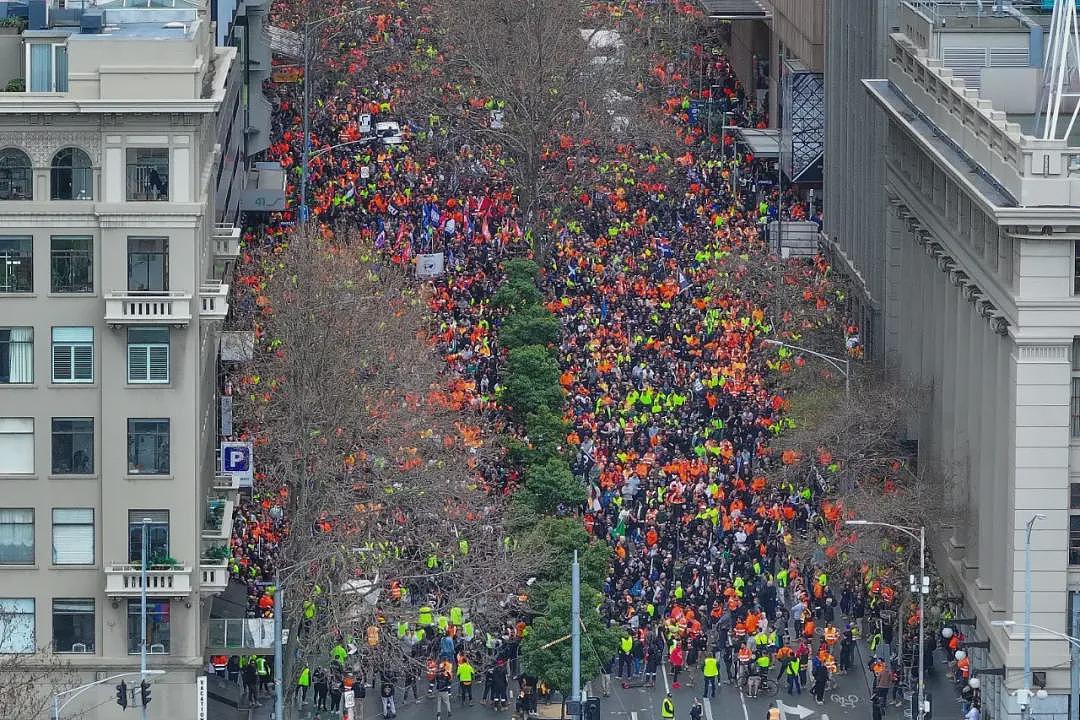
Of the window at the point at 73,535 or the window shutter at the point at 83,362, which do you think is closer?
the window shutter at the point at 83,362

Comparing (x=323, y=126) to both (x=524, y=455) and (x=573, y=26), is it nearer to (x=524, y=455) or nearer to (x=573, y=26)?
(x=573, y=26)

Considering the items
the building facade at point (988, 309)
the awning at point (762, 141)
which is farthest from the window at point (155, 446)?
the awning at point (762, 141)

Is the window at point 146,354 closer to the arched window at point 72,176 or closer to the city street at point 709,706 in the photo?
the arched window at point 72,176

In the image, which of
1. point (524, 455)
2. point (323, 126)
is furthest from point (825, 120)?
point (524, 455)

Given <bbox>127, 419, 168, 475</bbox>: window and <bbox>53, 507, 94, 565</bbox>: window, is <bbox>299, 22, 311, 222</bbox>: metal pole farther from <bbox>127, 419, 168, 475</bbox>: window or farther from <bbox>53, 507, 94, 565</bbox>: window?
<bbox>53, 507, 94, 565</bbox>: window

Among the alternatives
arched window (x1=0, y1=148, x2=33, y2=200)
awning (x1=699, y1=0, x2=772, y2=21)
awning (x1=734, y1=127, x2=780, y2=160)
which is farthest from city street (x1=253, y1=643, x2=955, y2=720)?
awning (x1=699, y1=0, x2=772, y2=21)

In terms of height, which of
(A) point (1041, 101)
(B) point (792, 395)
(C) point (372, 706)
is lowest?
(C) point (372, 706)

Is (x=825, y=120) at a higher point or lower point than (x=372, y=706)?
higher
